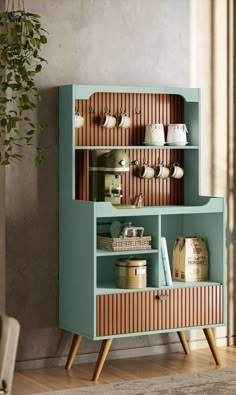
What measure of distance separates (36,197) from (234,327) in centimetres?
160

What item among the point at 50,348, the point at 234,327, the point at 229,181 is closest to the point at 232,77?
the point at 229,181

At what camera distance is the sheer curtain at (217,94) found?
572 centimetres

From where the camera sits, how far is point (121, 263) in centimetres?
522

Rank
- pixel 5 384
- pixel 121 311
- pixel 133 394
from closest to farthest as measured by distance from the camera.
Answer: pixel 5 384 < pixel 133 394 < pixel 121 311

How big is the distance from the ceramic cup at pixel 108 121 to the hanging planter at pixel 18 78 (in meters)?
0.34

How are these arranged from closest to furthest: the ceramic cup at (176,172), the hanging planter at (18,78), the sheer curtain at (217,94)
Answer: the hanging planter at (18,78), the ceramic cup at (176,172), the sheer curtain at (217,94)

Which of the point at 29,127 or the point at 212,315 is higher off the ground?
the point at 29,127

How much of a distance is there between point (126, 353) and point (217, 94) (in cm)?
166

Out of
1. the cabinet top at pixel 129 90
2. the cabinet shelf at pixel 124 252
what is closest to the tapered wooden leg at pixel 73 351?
the cabinet shelf at pixel 124 252

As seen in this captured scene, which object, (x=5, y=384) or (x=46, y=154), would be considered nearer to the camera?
(x=5, y=384)

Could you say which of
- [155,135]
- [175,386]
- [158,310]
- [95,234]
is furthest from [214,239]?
[175,386]

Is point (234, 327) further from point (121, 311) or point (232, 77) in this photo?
point (232, 77)

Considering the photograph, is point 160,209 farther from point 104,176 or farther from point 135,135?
point 135,135

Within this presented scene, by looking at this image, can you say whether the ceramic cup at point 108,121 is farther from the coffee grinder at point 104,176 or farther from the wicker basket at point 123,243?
the wicker basket at point 123,243
